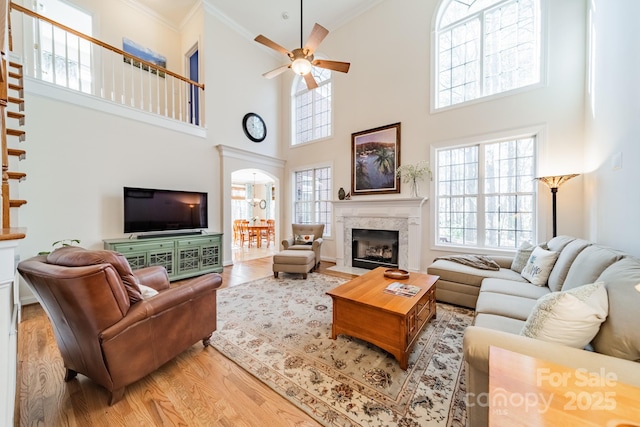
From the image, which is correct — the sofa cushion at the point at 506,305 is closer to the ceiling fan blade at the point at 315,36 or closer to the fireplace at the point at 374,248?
the fireplace at the point at 374,248

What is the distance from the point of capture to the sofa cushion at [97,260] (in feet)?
4.48

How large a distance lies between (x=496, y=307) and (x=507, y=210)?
2.54m

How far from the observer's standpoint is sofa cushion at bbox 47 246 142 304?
1366mm

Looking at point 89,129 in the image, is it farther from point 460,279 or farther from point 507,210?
point 507,210

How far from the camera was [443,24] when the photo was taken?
4188 millimetres

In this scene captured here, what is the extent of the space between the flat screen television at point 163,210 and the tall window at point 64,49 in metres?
1.75

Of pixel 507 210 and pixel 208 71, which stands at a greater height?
pixel 208 71

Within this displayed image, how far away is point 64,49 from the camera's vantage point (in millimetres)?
3600

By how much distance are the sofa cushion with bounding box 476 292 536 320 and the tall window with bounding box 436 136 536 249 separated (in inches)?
80.7

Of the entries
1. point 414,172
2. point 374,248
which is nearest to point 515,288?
point 414,172

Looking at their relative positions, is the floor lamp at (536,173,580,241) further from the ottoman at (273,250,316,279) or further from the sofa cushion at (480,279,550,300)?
the ottoman at (273,250,316,279)

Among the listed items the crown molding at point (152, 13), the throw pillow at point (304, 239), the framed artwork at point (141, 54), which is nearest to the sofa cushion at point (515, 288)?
the throw pillow at point (304, 239)

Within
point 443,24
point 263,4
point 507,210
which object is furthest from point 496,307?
point 263,4

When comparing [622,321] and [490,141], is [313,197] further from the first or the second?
[622,321]
